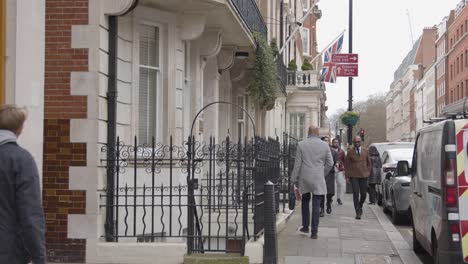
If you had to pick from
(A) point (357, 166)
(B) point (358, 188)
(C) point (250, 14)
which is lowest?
(B) point (358, 188)

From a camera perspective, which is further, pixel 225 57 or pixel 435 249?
pixel 225 57

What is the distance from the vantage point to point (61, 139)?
9.16 m

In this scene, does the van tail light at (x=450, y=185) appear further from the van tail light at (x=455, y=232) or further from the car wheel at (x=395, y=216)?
the car wheel at (x=395, y=216)

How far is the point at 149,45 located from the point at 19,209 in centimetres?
692

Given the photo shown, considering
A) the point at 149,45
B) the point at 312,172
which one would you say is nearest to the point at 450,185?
the point at 312,172

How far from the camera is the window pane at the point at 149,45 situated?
11.1 metres

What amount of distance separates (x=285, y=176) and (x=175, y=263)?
6.42m

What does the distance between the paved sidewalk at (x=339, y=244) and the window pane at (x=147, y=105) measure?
270 centimetres

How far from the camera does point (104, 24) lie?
30.7 ft

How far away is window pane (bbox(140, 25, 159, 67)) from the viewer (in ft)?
36.3

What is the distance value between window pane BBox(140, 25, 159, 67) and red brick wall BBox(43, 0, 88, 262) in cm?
194

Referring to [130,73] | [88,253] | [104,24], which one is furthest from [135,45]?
[88,253]

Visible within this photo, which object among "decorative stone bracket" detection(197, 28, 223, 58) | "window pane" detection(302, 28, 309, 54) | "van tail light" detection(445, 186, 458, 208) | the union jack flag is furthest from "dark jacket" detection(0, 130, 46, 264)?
"window pane" detection(302, 28, 309, 54)

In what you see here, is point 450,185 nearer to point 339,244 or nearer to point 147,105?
point 339,244
